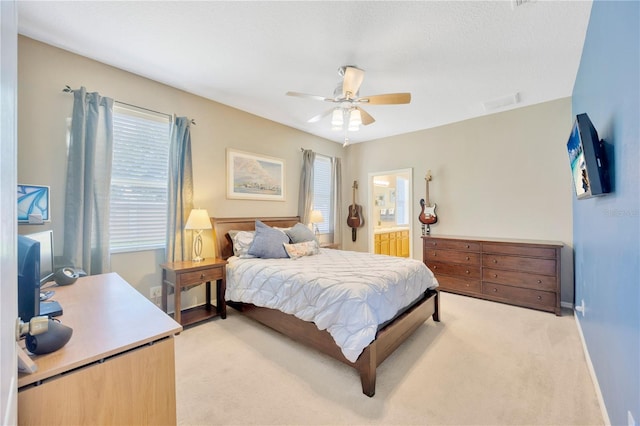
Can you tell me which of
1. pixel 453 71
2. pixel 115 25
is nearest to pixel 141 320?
pixel 115 25

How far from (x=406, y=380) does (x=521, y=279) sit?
7.87 ft

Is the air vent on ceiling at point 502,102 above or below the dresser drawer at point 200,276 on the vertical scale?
above

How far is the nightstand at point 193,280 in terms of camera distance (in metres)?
2.71

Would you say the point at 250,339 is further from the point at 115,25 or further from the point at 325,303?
the point at 115,25

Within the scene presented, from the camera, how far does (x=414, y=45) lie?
234cm

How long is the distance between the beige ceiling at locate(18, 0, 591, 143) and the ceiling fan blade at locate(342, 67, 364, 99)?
151 millimetres

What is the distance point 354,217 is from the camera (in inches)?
215

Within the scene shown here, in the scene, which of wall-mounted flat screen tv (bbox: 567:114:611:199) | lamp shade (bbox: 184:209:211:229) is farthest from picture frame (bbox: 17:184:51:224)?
wall-mounted flat screen tv (bbox: 567:114:611:199)

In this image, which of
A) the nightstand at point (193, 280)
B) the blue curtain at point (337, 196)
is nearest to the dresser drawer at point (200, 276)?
the nightstand at point (193, 280)

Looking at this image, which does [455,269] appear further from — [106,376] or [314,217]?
[106,376]

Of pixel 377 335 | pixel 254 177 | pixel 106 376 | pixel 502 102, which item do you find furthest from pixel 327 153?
pixel 106 376

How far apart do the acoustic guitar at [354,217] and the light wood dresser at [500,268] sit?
153cm

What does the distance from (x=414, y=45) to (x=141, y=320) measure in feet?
9.20

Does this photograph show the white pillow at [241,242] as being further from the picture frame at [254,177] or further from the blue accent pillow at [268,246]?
the picture frame at [254,177]
